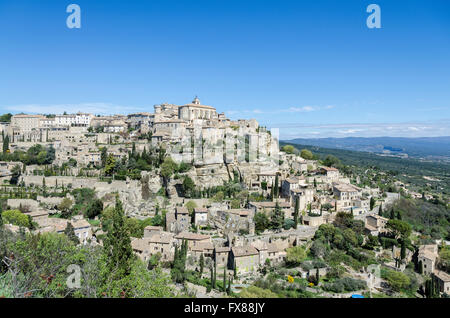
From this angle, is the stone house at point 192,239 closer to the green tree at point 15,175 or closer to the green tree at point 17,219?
the green tree at point 17,219

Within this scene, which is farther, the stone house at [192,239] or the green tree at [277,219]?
the green tree at [277,219]

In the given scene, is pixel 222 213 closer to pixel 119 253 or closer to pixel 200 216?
pixel 200 216

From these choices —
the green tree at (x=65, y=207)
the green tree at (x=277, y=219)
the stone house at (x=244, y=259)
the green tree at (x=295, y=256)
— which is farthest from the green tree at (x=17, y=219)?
the green tree at (x=295, y=256)

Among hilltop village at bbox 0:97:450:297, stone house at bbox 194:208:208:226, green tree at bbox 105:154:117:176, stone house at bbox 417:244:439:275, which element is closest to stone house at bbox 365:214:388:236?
hilltop village at bbox 0:97:450:297

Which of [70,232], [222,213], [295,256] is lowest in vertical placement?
[295,256]

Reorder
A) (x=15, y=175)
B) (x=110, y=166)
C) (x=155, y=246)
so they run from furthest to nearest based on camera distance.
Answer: (x=15, y=175) → (x=110, y=166) → (x=155, y=246)

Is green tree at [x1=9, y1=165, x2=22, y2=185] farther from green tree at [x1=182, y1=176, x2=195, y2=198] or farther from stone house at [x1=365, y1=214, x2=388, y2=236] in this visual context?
stone house at [x1=365, y1=214, x2=388, y2=236]

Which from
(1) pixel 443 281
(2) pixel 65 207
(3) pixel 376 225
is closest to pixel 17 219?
(2) pixel 65 207

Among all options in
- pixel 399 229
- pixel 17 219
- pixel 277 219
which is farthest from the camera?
pixel 399 229
